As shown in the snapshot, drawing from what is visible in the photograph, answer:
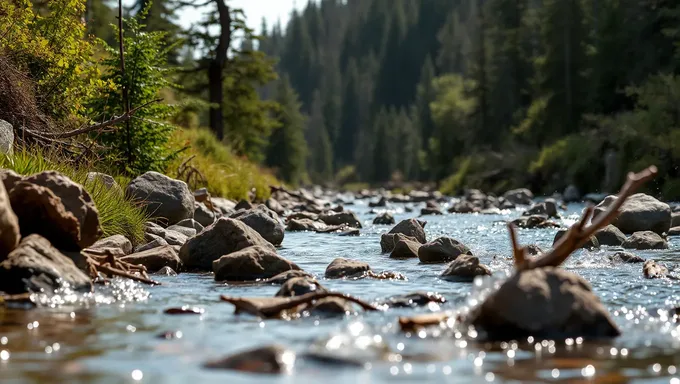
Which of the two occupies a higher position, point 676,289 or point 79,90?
point 79,90

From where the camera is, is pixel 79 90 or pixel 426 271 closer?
pixel 426 271

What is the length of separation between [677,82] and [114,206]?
2485cm

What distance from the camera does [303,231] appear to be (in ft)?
51.2

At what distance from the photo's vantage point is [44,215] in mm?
7090

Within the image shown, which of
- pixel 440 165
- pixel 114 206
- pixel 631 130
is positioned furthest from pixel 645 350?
pixel 440 165

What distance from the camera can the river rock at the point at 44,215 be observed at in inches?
274

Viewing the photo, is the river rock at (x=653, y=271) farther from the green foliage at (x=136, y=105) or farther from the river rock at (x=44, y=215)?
the green foliage at (x=136, y=105)

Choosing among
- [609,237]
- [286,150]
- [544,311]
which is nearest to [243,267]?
[544,311]

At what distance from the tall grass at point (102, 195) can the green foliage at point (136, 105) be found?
348cm

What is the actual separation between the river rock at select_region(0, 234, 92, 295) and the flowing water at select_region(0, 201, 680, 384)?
166mm

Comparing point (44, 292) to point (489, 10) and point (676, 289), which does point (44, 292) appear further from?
point (489, 10)

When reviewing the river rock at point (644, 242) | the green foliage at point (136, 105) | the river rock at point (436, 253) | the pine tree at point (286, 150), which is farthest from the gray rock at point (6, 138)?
the pine tree at point (286, 150)

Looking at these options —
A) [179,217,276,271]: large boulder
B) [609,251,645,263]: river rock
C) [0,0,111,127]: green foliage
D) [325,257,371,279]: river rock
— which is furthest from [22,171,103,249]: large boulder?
[609,251,645,263]: river rock

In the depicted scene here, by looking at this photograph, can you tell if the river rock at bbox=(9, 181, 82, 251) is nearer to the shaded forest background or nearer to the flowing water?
the flowing water
